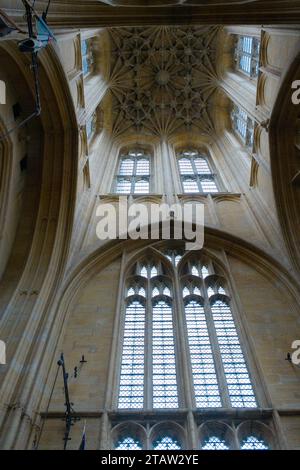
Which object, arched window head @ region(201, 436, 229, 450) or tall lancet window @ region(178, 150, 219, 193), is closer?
arched window head @ region(201, 436, 229, 450)

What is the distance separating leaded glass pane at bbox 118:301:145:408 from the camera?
25.9 feet

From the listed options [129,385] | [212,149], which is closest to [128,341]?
[129,385]

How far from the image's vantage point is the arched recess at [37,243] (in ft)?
23.8

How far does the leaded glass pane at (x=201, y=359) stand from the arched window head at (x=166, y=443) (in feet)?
2.60

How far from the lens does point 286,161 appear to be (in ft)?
39.1

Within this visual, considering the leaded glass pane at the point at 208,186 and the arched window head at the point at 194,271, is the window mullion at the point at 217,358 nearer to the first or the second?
the arched window head at the point at 194,271

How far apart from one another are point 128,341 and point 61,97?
245 inches

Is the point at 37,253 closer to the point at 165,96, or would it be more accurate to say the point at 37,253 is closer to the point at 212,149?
the point at 212,149

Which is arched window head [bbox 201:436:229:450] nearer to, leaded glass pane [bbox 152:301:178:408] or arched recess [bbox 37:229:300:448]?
leaded glass pane [bbox 152:301:178:408]

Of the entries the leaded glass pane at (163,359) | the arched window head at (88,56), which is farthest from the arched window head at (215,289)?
the arched window head at (88,56)

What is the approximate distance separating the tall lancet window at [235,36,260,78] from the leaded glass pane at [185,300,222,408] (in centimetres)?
876

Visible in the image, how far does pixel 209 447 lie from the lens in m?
6.96

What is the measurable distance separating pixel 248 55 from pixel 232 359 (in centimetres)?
1175

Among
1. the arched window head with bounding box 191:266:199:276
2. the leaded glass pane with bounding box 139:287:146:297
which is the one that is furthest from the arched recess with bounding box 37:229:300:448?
Answer: the arched window head with bounding box 191:266:199:276
